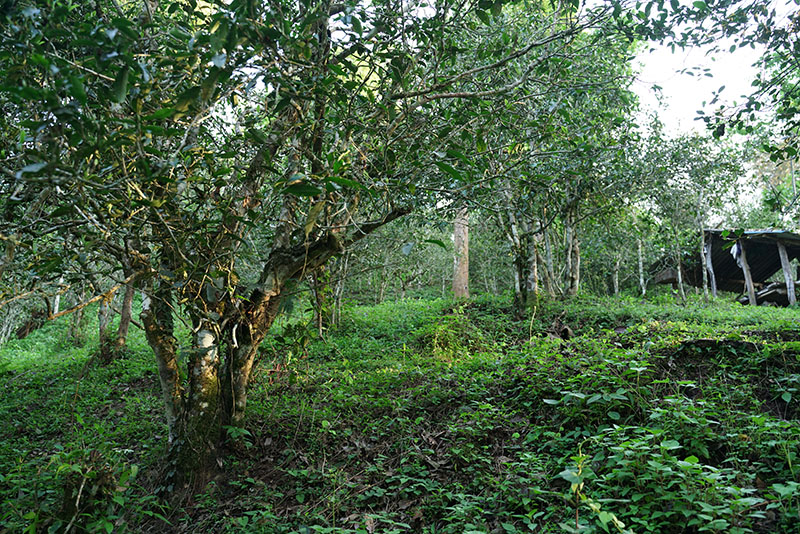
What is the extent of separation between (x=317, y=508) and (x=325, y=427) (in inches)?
39.7

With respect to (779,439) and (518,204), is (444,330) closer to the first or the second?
(518,204)

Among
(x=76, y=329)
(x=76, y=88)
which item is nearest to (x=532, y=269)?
(x=76, y=88)

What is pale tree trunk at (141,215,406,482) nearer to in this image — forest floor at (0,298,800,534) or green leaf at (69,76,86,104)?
forest floor at (0,298,800,534)

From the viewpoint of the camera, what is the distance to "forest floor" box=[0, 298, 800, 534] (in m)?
2.85

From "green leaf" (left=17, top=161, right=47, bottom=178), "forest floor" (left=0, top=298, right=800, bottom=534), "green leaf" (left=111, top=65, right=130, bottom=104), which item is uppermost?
"green leaf" (left=111, top=65, right=130, bottom=104)

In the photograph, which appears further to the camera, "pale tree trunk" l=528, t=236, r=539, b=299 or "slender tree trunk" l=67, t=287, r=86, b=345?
"slender tree trunk" l=67, t=287, r=86, b=345

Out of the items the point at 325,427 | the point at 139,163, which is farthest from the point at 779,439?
the point at 139,163

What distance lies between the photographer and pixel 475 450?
3.96m

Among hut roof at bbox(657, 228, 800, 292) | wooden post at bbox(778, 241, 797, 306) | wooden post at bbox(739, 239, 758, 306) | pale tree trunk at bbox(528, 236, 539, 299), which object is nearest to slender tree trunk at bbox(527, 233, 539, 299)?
pale tree trunk at bbox(528, 236, 539, 299)

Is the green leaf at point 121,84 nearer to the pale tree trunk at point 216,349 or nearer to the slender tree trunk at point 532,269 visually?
the pale tree trunk at point 216,349

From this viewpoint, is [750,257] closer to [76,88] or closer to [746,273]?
[746,273]

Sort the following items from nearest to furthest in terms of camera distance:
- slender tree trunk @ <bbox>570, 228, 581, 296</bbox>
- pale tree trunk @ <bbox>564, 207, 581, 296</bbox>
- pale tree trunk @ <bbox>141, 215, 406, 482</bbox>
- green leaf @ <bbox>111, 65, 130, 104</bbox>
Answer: green leaf @ <bbox>111, 65, 130, 104</bbox> < pale tree trunk @ <bbox>141, 215, 406, 482</bbox> < pale tree trunk @ <bbox>564, 207, 581, 296</bbox> < slender tree trunk @ <bbox>570, 228, 581, 296</bbox>

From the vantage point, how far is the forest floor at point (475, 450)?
285 cm

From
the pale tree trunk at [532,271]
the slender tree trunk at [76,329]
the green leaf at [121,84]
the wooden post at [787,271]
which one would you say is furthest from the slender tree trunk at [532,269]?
the slender tree trunk at [76,329]
